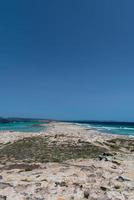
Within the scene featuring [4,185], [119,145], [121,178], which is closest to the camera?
[4,185]

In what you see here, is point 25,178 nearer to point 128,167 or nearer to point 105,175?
point 105,175

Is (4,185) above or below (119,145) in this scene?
below

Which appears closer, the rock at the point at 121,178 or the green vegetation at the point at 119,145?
the rock at the point at 121,178

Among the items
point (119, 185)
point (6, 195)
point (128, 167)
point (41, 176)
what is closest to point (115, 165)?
point (128, 167)

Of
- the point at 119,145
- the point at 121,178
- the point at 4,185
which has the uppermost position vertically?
the point at 119,145

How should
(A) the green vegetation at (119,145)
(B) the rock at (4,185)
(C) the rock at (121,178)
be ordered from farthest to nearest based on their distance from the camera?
(A) the green vegetation at (119,145), (C) the rock at (121,178), (B) the rock at (4,185)

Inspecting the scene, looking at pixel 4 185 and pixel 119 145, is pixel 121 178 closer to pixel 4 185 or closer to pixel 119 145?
pixel 4 185

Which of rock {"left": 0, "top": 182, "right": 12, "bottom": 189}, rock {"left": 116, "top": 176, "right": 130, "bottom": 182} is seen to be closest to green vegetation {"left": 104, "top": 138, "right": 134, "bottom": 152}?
rock {"left": 116, "top": 176, "right": 130, "bottom": 182}

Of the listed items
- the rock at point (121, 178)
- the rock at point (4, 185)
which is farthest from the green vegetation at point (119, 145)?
the rock at point (4, 185)

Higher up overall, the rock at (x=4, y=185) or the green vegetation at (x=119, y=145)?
the green vegetation at (x=119, y=145)

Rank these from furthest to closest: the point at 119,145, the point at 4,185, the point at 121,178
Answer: the point at 119,145, the point at 121,178, the point at 4,185

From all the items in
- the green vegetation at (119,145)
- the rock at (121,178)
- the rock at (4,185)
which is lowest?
the rock at (4,185)

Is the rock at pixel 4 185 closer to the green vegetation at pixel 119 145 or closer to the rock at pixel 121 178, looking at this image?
the rock at pixel 121 178

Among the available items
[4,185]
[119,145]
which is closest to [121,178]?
[4,185]
